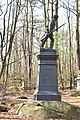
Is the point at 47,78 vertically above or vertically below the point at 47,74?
below

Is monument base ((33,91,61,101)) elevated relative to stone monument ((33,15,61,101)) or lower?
lower

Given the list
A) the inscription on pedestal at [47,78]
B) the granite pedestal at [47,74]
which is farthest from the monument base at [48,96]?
the inscription on pedestal at [47,78]

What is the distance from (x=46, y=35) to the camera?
11828 mm

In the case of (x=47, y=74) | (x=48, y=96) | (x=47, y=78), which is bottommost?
(x=48, y=96)

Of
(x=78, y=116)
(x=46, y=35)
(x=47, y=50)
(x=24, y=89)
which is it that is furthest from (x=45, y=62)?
(x=24, y=89)

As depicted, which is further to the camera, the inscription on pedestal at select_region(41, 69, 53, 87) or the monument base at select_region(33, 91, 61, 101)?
the inscription on pedestal at select_region(41, 69, 53, 87)

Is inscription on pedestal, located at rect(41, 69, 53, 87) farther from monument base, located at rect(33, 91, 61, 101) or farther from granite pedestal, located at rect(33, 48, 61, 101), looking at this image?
monument base, located at rect(33, 91, 61, 101)

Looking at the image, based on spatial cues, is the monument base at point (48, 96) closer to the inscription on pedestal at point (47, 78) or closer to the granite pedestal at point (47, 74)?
the granite pedestal at point (47, 74)

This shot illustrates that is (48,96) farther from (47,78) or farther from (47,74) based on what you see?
(47,74)

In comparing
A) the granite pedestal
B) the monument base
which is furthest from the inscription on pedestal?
the monument base

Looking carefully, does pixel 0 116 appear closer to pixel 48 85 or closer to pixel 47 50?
pixel 48 85

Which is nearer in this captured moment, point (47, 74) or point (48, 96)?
point (48, 96)

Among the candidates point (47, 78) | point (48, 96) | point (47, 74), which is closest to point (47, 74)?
point (47, 74)

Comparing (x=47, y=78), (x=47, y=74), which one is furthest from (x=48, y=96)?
(x=47, y=74)
